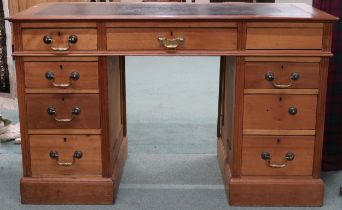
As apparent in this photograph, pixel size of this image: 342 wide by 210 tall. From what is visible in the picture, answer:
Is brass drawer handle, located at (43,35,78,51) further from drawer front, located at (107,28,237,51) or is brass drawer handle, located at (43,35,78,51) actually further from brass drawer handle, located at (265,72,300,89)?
brass drawer handle, located at (265,72,300,89)

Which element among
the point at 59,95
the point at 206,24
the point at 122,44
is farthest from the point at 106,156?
the point at 206,24

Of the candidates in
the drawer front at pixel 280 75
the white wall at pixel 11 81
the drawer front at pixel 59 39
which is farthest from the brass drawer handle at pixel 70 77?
the white wall at pixel 11 81

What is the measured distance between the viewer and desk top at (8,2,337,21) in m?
2.29

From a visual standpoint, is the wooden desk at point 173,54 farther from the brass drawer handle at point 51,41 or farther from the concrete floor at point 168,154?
the concrete floor at point 168,154

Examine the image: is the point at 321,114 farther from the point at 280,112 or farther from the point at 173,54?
the point at 173,54

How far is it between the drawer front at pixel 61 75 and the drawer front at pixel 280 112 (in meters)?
0.68

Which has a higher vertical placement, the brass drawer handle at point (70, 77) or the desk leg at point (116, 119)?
the brass drawer handle at point (70, 77)

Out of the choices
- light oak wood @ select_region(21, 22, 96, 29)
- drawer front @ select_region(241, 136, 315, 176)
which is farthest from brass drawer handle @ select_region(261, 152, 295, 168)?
light oak wood @ select_region(21, 22, 96, 29)

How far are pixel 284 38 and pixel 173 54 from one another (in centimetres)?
47

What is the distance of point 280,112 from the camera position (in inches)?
95.3

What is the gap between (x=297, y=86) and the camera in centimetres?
239

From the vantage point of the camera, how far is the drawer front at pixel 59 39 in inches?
91.0

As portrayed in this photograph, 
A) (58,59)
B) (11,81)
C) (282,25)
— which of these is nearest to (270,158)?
(282,25)

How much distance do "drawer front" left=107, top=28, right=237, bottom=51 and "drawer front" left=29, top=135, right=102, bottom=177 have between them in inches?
17.5
